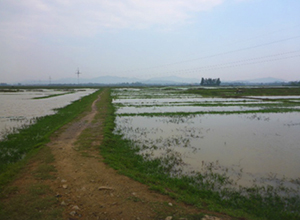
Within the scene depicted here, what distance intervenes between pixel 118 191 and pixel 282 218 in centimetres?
410

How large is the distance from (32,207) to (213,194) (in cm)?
463

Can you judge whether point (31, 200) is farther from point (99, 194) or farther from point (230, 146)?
point (230, 146)

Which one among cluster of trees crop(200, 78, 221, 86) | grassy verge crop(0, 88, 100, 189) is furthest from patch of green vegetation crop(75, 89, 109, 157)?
cluster of trees crop(200, 78, 221, 86)

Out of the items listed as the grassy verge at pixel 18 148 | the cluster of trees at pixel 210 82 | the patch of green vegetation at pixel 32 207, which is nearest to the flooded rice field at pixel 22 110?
the grassy verge at pixel 18 148

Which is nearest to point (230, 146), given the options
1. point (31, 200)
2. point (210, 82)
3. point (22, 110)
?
point (31, 200)

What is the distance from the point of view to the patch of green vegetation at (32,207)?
452 centimetres

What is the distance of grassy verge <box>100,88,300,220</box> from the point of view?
5.14 m

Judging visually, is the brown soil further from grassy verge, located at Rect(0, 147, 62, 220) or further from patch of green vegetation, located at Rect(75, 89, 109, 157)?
patch of green vegetation, located at Rect(75, 89, 109, 157)

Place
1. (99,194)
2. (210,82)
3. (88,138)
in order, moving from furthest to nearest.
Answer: (210,82)
(88,138)
(99,194)

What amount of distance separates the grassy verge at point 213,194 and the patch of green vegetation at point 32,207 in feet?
8.00

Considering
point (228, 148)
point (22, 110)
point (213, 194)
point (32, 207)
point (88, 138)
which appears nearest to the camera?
point (32, 207)

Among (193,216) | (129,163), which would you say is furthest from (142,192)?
(129,163)

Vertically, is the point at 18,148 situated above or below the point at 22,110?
below

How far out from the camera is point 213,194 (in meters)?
5.88
